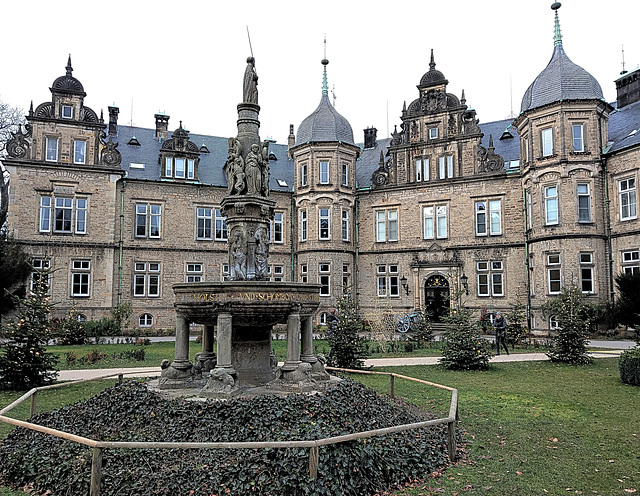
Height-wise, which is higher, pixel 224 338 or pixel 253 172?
pixel 253 172

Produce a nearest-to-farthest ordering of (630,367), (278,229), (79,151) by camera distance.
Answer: (630,367), (79,151), (278,229)

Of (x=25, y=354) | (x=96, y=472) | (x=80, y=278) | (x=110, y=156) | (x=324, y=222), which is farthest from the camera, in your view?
(x=324, y=222)

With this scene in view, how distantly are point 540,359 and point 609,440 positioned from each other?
34.8 ft

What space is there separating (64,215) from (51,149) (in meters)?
3.96

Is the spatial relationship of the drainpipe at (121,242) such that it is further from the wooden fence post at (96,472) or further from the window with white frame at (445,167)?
the wooden fence post at (96,472)

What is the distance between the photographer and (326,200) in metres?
32.6

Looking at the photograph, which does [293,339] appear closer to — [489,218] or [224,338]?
[224,338]

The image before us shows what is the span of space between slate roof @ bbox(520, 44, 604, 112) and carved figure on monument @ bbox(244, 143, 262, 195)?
2177 cm

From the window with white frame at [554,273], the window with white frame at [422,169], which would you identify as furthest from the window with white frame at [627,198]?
the window with white frame at [422,169]

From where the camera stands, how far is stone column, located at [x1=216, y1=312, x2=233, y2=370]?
340 inches

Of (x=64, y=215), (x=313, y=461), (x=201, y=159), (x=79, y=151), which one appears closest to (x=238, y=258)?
(x=313, y=461)

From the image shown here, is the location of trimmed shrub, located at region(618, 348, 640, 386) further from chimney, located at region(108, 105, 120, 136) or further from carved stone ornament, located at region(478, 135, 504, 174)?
chimney, located at region(108, 105, 120, 136)

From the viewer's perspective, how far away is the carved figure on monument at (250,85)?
1106cm

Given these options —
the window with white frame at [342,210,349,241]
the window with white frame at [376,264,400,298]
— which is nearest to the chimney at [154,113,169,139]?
the window with white frame at [342,210,349,241]
